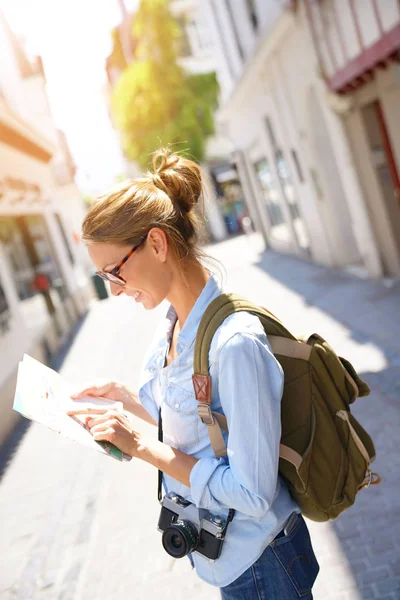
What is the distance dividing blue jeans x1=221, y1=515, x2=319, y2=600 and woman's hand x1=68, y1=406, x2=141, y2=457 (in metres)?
0.47

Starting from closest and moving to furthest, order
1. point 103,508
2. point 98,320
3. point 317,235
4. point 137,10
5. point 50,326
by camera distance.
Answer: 1. point 103,508
2. point 317,235
3. point 50,326
4. point 98,320
5. point 137,10

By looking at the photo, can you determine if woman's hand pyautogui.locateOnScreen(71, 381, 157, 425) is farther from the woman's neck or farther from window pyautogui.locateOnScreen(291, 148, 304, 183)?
window pyautogui.locateOnScreen(291, 148, 304, 183)

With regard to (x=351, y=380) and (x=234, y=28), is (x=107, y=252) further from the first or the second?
(x=234, y=28)

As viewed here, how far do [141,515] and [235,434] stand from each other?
12.4 ft

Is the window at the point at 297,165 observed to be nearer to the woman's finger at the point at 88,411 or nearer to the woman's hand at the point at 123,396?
the woman's hand at the point at 123,396

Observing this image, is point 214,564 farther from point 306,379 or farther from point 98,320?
point 98,320

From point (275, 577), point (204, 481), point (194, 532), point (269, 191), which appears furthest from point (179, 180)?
point (269, 191)

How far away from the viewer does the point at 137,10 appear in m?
31.1

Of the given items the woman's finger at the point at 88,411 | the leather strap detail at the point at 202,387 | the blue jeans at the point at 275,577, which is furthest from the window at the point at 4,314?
the leather strap detail at the point at 202,387

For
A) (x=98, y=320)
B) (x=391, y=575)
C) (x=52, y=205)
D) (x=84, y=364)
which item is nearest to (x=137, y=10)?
(x=52, y=205)

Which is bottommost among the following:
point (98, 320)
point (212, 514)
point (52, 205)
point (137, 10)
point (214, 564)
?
point (98, 320)

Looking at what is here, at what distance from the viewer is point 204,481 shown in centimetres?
175

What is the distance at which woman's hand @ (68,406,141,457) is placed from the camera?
71.1 inches

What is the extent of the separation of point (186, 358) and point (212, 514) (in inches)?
16.9
